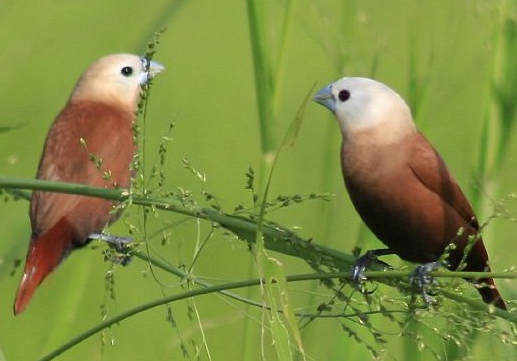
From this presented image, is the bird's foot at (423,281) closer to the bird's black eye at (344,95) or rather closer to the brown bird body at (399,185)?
the brown bird body at (399,185)

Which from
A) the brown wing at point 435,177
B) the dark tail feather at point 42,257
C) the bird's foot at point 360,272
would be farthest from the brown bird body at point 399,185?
the dark tail feather at point 42,257

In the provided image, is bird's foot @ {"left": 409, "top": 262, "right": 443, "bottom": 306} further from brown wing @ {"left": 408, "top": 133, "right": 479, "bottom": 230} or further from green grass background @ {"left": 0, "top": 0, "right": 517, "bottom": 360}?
brown wing @ {"left": 408, "top": 133, "right": 479, "bottom": 230}

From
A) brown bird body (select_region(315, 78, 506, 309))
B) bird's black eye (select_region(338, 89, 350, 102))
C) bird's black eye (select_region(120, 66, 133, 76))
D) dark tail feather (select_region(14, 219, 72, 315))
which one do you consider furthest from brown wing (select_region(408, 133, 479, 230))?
bird's black eye (select_region(120, 66, 133, 76))

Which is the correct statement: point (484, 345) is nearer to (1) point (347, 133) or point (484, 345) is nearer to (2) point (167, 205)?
(2) point (167, 205)

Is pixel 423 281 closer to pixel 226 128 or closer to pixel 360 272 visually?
pixel 360 272

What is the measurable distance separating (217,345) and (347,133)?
202 cm

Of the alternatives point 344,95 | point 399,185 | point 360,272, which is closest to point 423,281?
point 360,272

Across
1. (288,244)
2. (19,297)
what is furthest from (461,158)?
(288,244)

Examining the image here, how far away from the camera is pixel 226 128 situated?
6871 mm

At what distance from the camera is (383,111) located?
2.87 metres

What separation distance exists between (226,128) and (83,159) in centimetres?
399

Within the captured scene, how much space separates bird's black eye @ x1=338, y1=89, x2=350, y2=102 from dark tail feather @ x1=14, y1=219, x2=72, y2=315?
2.09ft

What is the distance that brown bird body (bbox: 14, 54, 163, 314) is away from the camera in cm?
274

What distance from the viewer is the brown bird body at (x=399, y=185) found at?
267 cm
